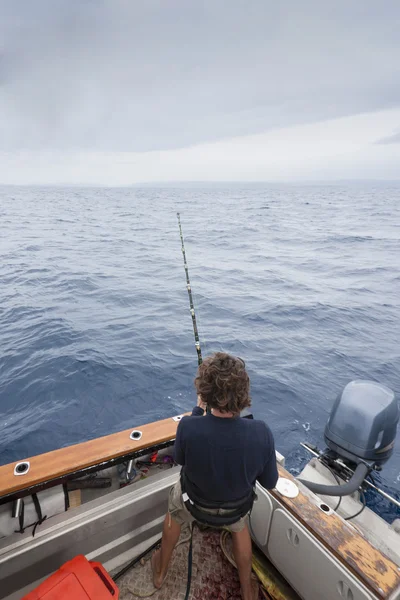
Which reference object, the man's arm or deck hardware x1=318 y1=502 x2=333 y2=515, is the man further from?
deck hardware x1=318 y1=502 x2=333 y2=515

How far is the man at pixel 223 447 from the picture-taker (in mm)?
1800

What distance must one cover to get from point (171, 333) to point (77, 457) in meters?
5.76

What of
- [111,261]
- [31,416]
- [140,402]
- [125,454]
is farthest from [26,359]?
[111,261]

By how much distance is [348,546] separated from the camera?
1843 millimetres

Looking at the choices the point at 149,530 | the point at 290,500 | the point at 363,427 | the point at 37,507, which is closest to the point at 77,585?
the point at 37,507

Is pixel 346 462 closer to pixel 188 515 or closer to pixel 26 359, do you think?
pixel 188 515

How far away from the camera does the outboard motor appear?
3.39 metres

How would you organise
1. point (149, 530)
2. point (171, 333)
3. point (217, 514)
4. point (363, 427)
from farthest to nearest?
point (171, 333), point (363, 427), point (149, 530), point (217, 514)

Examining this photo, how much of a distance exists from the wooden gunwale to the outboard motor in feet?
4.87

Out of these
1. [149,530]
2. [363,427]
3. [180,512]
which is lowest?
[149,530]

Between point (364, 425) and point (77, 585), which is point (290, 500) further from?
point (364, 425)

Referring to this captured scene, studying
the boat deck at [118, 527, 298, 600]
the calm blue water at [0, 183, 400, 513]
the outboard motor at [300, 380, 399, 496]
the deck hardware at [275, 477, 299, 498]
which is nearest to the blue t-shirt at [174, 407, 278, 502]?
the deck hardware at [275, 477, 299, 498]

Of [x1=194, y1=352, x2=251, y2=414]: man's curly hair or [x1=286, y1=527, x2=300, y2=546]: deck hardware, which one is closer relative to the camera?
[x1=194, y1=352, x2=251, y2=414]: man's curly hair

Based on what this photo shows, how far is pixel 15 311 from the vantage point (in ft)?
29.3
